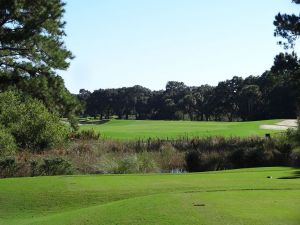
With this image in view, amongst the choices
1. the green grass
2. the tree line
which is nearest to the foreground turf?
the green grass

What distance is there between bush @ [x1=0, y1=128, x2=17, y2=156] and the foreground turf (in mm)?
8332

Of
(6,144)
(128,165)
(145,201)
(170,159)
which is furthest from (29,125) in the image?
(145,201)

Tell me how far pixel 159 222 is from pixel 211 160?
2320cm

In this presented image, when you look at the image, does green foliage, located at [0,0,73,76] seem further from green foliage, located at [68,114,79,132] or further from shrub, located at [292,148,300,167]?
shrub, located at [292,148,300,167]

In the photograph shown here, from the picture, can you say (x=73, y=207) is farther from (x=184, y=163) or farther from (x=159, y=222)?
(x=184, y=163)

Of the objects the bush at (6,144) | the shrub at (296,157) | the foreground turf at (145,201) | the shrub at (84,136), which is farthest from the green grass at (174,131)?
the foreground turf at (145,201)

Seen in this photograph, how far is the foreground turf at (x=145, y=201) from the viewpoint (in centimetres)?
871

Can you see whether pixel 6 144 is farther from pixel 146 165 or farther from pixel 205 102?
pixel 205 102

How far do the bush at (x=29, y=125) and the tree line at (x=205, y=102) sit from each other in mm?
60031

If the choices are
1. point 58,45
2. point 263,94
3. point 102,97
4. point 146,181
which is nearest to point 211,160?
point 58,45

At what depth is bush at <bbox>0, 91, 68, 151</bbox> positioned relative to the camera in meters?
26.6

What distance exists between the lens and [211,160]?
103 ft

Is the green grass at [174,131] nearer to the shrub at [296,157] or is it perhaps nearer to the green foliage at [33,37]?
the green foliage at [33,37]

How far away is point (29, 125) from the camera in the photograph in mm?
26719
